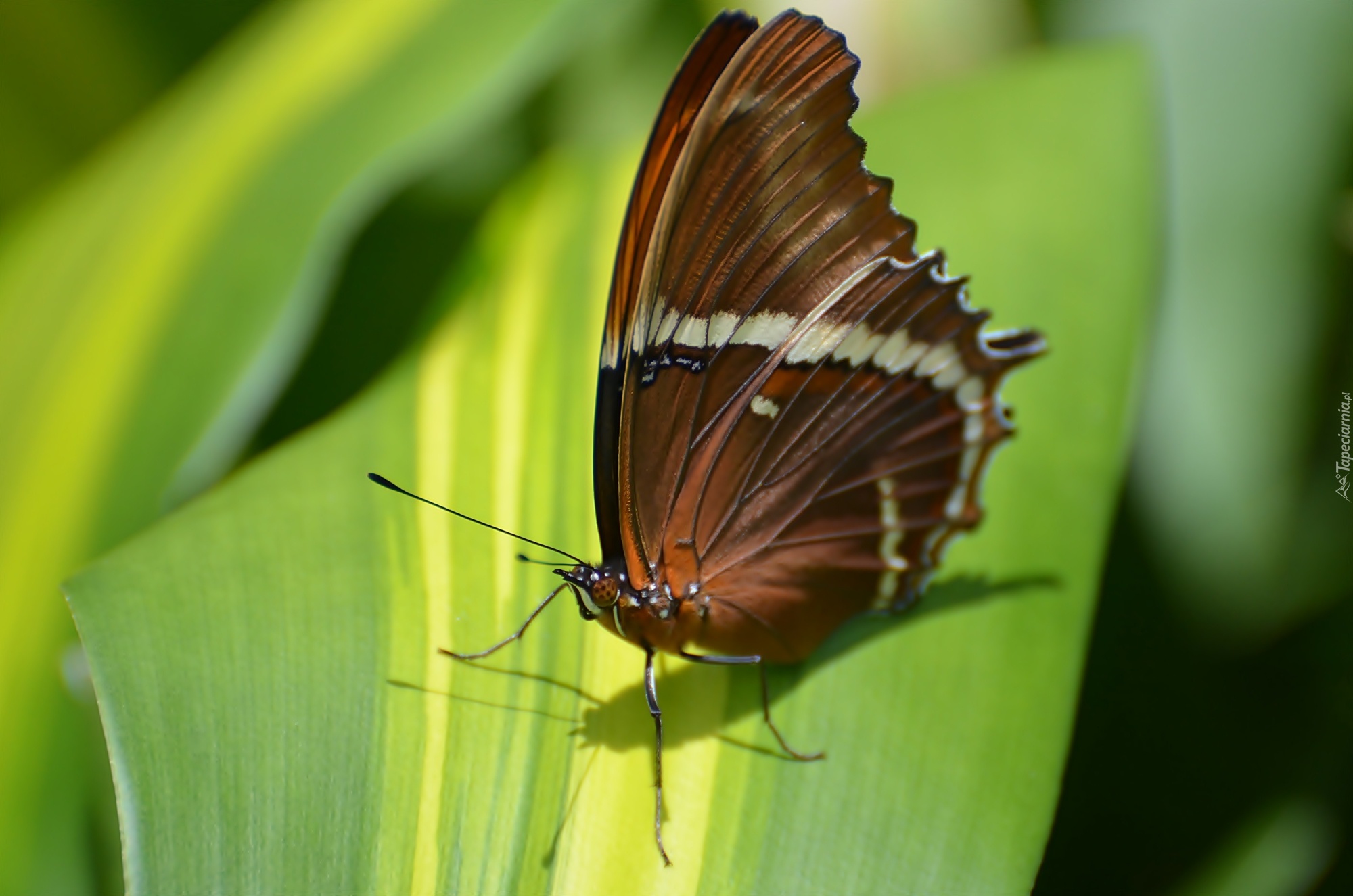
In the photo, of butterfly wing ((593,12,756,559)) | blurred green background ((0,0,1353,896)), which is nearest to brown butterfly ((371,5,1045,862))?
butterfly wing ((593,12,756,559))

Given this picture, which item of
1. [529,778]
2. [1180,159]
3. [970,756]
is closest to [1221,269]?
[1180,159]

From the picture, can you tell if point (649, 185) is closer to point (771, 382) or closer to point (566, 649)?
point (771, 382)

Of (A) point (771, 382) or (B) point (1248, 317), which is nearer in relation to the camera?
(A) point (771, 382)

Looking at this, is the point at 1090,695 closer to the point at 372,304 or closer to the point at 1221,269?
the point at 1221,269

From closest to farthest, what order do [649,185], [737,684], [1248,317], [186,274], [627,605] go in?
[649,185], [627,605], [737,684], [186,274], [1248,317]

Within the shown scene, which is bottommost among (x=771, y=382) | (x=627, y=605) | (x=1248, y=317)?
(x=627, y=605)

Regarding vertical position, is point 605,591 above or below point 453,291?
below

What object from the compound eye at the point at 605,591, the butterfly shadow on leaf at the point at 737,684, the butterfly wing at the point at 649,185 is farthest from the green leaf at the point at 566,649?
the butterfly wing at the point at 649,185

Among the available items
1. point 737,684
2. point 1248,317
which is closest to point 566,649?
point 737,684
